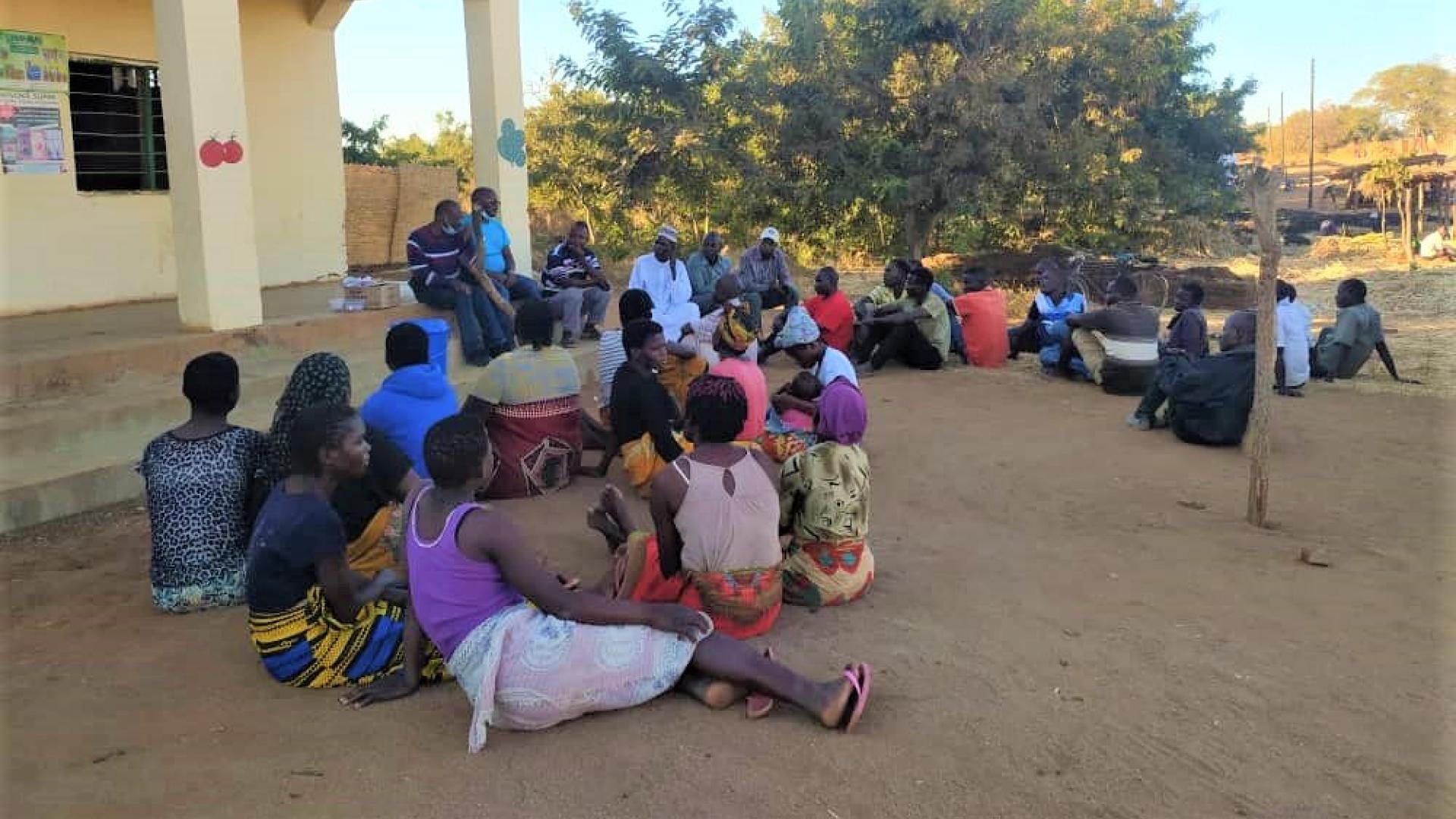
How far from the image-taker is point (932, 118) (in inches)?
573

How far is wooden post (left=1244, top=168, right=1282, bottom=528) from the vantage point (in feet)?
18.2

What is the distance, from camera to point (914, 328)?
10.1 m

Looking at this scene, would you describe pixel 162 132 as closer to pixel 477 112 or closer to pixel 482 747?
pixel 477 112

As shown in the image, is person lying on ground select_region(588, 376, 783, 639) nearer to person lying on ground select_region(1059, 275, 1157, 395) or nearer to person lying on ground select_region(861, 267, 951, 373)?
person lying on ground select_region(1059, 275, 1157, 395)

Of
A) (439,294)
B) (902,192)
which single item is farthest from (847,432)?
(902,192)

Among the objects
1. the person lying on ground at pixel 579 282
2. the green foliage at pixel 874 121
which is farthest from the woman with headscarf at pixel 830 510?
the green foliage at pixel 874 121

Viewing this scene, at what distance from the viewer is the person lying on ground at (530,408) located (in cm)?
564

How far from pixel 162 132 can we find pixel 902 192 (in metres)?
9.13

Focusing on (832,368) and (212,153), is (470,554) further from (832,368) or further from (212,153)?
(212,153)

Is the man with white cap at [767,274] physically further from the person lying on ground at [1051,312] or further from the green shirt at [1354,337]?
the green shirt at [1354,337]

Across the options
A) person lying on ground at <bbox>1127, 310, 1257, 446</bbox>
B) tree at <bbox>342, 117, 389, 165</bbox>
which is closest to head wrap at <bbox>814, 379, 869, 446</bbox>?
person lying on ground at <bbox>1127, 310, 1257, 446</bbox>

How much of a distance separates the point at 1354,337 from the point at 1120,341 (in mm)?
2264

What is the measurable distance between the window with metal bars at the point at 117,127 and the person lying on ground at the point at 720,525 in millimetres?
6483

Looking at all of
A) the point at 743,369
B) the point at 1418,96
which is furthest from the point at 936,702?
the point at 1418,96
